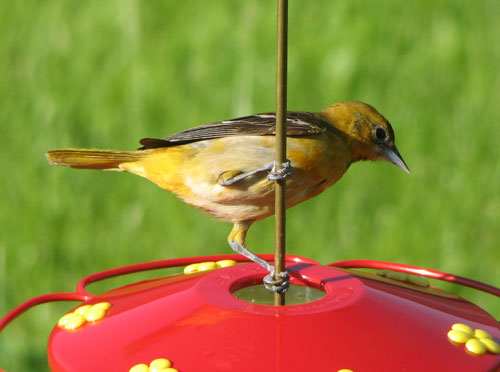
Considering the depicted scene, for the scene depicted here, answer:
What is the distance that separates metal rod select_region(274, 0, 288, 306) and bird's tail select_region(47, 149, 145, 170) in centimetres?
104

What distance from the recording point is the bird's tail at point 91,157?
11.0 ft

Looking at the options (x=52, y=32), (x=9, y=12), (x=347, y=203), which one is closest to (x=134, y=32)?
(x=52, y=32)

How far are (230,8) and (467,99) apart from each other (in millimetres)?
1950

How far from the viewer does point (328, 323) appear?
87.9 inches

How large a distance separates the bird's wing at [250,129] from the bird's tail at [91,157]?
6.2 inches

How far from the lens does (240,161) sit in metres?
3.00

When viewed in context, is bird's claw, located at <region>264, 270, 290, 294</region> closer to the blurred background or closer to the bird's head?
the bird's head

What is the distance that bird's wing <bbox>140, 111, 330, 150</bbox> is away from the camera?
306 cm

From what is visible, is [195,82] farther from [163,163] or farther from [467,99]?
[163,163]

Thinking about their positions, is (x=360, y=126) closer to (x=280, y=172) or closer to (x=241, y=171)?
(x=241, y=171)

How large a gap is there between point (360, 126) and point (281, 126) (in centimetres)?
122

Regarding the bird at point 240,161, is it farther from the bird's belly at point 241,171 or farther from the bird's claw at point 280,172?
the bird's claw at point 280,172

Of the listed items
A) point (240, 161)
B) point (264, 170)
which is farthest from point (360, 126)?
point (264, 170)

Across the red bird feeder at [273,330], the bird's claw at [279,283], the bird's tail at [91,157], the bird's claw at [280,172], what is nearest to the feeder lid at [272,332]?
the red bird feeder at [273,330]
